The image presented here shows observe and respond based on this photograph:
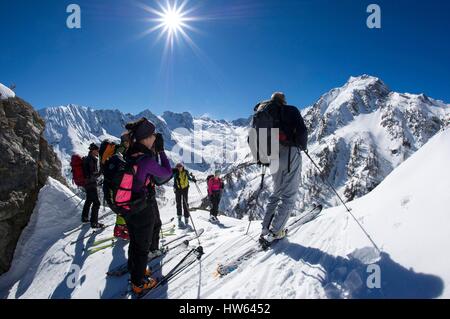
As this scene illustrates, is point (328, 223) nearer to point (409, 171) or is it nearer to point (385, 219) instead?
point (385, 219)

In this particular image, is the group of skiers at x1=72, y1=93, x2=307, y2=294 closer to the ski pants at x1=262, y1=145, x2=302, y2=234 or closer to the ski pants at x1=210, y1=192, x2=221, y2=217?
the ski pants at x1=262, y1=145, x2=302, y2=234

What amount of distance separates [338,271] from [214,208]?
388 inches

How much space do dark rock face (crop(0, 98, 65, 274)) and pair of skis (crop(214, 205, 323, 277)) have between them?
31.7ft

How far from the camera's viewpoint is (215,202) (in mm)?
14609

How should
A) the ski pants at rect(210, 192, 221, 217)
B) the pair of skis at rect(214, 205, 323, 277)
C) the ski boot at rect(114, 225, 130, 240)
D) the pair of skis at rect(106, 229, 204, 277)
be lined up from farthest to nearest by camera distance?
the ski pants at rect(210, 192, 221, 217) < the ski boot at rect(114, 225, 130, 240) < the pair of skis at rect(106, 229, 204, 277) < the pair of skis at rect(214, 205, 323, 277)

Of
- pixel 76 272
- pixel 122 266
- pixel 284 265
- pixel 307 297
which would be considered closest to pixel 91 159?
pixel 76 272

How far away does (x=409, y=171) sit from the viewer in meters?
6.25

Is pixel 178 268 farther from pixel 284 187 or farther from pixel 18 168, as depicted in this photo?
pixel 18 168

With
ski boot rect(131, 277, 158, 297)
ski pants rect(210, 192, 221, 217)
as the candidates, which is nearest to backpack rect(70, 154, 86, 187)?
ski pants rect(210, 192, 221, 217)

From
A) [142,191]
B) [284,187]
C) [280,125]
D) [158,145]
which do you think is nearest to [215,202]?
[158,145]

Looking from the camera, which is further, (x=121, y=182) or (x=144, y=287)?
(x=144, y=287)

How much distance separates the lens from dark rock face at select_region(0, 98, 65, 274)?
36.7 feet

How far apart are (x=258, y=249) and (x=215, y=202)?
27.5ft
